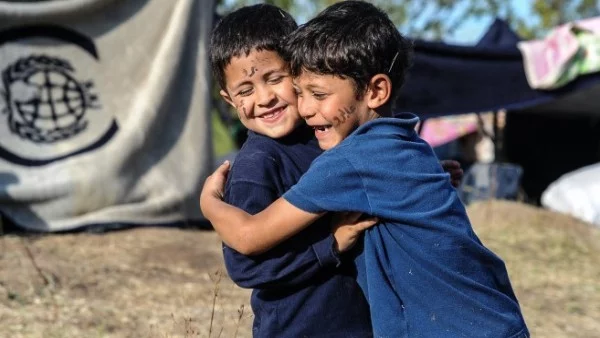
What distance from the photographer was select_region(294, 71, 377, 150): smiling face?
189cm

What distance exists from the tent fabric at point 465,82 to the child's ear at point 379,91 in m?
4.84

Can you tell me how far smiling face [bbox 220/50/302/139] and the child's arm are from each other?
0.67 feet

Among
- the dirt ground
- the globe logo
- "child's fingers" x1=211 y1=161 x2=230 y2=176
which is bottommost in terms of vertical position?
the dirt ground

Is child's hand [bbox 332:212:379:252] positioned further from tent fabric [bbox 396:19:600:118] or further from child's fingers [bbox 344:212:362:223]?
tent fabric [bbox 396:19:600:118]

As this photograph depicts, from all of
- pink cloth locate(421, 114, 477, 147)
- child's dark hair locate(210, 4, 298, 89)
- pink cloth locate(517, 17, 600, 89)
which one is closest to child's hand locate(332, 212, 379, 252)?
child's dark hair locate(210, 4, 298, 89)

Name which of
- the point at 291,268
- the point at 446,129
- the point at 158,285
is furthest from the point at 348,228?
the point at 446,129

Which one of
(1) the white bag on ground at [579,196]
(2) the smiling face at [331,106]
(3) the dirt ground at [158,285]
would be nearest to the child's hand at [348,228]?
(2) the smiling face at [331,106]

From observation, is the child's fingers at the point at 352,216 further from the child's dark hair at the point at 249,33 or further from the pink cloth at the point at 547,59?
the pink cloth at the point at 547,59

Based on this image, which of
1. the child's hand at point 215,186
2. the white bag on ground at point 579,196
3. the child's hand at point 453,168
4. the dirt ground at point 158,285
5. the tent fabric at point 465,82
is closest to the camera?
the child's hand at point 215,186

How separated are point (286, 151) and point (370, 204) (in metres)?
0.25

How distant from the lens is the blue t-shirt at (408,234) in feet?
5.94

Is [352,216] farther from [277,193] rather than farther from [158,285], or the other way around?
[158,285]

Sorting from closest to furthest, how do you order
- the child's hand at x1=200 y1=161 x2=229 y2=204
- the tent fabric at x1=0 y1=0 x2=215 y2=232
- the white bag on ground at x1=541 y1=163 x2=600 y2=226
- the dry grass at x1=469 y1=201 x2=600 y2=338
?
the child's hand at x1=200 y1=161 x2=229 y2=204
the dry grass at x1=469 y1=201 x2=600 y2=338
the tent fabric at x1=0 y1=0 x2=215 y2=232
the white bag on ground at x1=541 y1=163 x2=600 y2=226

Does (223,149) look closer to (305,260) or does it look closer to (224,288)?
(224,288)
